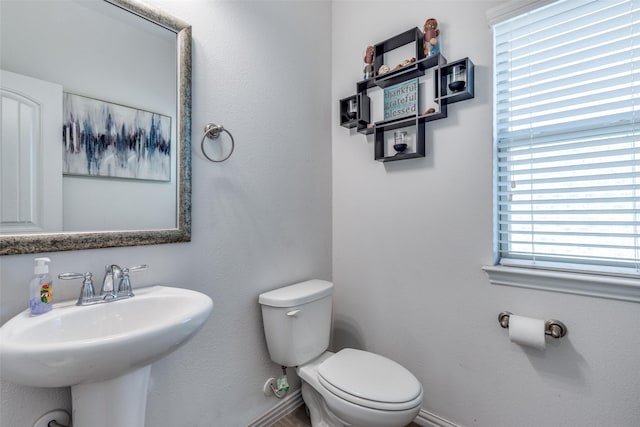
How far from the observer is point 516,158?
49.5 inches

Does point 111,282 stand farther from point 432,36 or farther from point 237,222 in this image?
point 432,36

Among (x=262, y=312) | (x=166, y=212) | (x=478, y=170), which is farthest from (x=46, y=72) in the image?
(x=478, y=170)

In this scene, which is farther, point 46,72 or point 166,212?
point 166,212

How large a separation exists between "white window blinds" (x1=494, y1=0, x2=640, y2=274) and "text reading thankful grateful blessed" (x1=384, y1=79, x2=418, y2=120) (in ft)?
1.20

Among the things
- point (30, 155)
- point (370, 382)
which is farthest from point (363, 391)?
point (30, 155)

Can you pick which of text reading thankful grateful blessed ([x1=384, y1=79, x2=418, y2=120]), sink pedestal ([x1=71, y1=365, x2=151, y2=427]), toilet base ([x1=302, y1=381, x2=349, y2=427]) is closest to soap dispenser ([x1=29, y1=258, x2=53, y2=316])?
sink pedestal ([x1=71, y1=365, x2=151, y2=427])

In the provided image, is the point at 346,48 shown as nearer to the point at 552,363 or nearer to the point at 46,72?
the point at 46,72

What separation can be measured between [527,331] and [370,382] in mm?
645

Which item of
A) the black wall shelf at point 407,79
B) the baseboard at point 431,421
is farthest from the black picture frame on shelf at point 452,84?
the baseboard at point 431,421

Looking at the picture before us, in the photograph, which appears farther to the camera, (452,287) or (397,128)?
(397,128)

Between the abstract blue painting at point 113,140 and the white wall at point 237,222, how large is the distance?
134 mm

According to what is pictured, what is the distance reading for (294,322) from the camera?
4.33 feet

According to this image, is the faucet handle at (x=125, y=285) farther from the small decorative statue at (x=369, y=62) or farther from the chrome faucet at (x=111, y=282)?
the small decorative statue at (x=369, y=62)

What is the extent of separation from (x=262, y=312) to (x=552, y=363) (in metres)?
1.24
